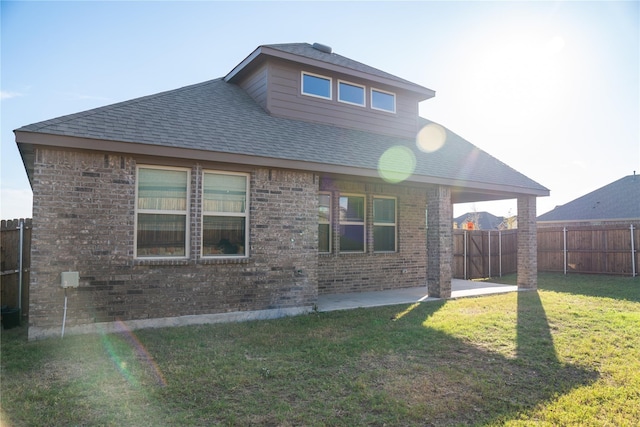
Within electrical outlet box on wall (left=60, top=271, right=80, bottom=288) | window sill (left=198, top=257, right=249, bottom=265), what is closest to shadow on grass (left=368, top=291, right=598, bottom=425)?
window sill (left=198, top=257, right=249, bottom=265)

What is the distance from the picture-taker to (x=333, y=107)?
1134 centimetres

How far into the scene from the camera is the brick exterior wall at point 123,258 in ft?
21.7

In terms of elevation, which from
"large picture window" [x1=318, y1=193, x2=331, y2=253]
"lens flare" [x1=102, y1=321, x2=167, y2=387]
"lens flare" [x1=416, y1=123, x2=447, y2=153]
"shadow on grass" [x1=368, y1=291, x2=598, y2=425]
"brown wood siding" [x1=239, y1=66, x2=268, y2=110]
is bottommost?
"shadow on grass" [x1=368, y1=291, x2=598, y2=425]

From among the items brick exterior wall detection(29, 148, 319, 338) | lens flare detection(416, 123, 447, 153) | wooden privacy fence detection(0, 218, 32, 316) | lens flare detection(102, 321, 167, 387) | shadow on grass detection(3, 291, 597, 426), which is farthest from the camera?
lens flare detection(416, 123, 447, 153)

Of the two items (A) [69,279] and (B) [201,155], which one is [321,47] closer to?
(B) [201,155]

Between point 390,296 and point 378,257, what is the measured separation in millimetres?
1491

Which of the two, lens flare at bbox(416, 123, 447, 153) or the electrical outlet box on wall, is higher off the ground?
lens flare at bbox(416, 123, 447, 153)

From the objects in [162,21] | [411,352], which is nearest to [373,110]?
[162,21]

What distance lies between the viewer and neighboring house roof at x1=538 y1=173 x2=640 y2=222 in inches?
972

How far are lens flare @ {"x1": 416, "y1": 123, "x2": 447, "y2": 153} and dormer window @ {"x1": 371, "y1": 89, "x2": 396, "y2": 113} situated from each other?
1.36 m

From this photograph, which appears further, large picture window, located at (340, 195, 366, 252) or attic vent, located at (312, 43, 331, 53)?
attic vent, located at (312, 43, 331, 53)

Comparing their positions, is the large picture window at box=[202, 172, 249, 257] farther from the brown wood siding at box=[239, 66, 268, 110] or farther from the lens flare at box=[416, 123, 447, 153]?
the lens flare at box=[416, 123, 447, 153]

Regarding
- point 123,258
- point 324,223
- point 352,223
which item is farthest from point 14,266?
point 352,223

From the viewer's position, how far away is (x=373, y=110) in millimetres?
12078
